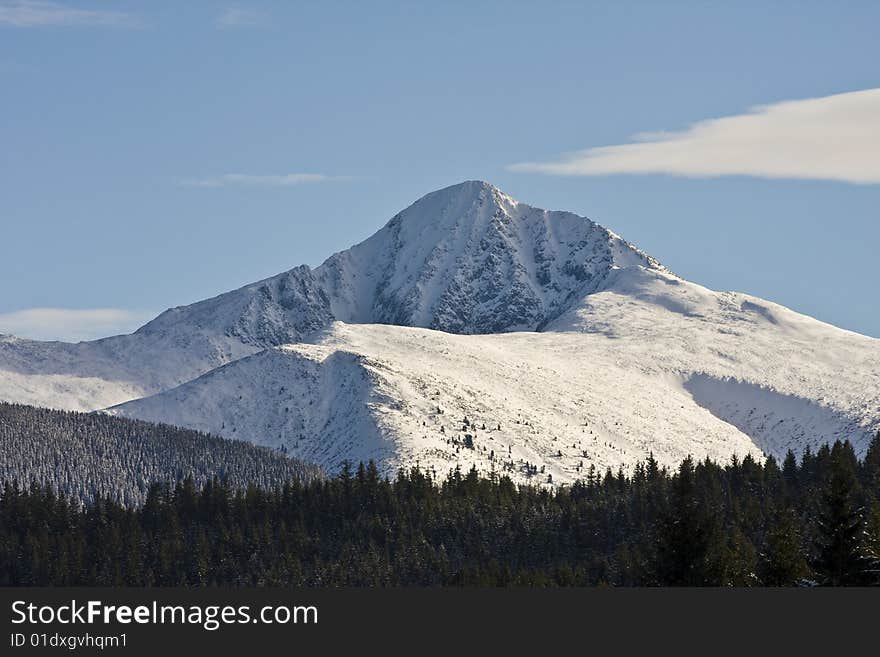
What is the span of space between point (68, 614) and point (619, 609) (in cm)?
2385

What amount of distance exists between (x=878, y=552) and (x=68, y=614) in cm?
4096

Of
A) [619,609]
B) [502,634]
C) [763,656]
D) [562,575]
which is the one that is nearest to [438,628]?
[502,634]

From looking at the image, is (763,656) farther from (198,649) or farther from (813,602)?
(198,649)

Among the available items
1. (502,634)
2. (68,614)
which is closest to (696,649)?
(502,634)

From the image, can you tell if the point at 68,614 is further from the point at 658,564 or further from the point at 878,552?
the point at 878,552

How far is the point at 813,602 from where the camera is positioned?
70250mm

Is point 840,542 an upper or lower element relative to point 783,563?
upper

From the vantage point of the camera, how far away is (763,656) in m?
65.7

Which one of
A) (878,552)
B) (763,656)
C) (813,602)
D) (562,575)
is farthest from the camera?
(562,575)

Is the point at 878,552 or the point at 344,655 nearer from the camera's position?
the point at 344,655

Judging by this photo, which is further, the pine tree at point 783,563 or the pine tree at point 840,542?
the pine tree at point 783,563

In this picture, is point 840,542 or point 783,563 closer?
point 840,542

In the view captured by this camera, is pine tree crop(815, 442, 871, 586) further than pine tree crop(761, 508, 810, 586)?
No

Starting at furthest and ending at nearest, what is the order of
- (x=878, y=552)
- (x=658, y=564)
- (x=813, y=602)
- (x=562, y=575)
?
1. (x=562, y=575)
2. (x=658, y=564)
3. (x=878, y=552)
4. (x=813, y=602)
